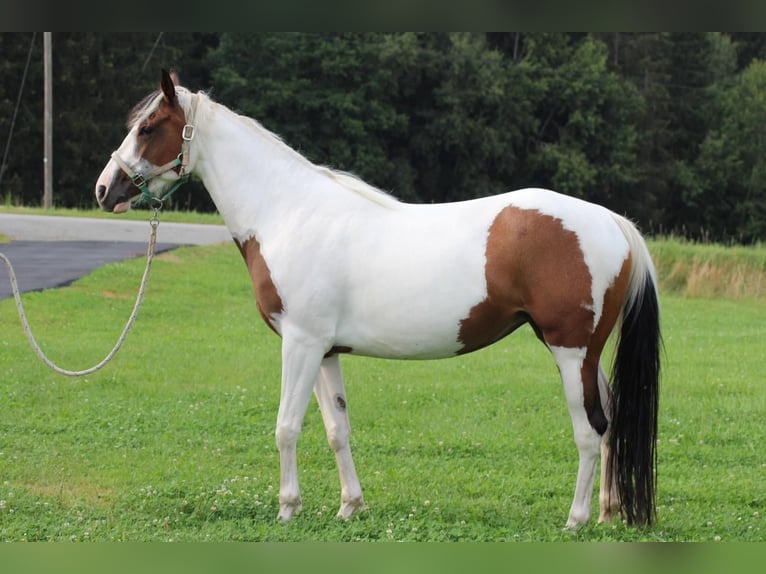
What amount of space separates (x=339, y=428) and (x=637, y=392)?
1805 mm

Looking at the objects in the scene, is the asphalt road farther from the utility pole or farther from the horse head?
the horse head

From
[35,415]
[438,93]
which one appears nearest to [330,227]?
[35,415]

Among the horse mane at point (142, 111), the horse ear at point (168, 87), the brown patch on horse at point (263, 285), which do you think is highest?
the horse ear at point (168, 87)

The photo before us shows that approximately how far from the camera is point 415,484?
642 centimetres

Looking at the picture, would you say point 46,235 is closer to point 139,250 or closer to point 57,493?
point 139,250

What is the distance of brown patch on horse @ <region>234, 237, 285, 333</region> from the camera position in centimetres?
541

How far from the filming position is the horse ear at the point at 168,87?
5242 mm

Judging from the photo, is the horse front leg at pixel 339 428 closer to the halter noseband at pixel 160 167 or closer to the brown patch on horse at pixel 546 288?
the brown patch on horse at pixel 546 288

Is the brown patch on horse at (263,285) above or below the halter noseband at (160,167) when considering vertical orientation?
below

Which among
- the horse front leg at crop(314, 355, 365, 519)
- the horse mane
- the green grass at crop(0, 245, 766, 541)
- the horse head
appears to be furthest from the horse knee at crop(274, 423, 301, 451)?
the horse mane

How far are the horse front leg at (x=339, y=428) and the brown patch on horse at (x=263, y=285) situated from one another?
0.51 metres

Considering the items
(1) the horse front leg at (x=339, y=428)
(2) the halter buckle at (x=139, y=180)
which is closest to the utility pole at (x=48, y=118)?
(2) the halter buckle at (x=139, y=180)

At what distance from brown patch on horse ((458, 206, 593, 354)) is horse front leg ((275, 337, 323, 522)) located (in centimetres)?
93

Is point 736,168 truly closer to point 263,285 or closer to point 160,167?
point 263,285
